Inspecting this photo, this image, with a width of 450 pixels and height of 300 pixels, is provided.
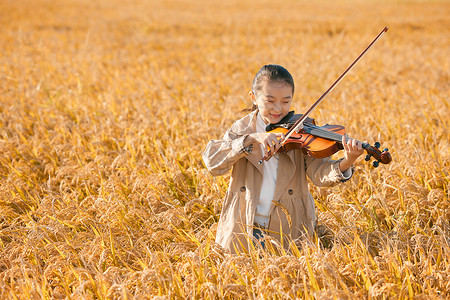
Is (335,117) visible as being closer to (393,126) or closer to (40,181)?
(393,126)

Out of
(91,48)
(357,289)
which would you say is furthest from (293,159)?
(91,48)

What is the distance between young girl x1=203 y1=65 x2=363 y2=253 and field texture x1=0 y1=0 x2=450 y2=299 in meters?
0.16

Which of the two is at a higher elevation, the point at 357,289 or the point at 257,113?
the point at 257,113

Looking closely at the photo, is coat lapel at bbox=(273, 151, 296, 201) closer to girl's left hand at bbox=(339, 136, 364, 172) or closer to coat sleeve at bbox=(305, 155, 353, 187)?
coat sleeve at bbox=(305, 155, 353, 187)

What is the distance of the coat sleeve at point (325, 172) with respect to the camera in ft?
7.47

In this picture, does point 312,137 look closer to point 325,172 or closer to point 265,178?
point 325,172

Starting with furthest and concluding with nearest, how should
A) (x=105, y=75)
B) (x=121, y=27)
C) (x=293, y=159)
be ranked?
(x=121, y=27)
(x=105, y=75)
(x=293, y=159)

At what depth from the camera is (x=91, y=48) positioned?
10.7 metres

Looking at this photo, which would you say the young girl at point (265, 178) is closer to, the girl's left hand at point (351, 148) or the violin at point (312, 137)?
the violin at point (312, 137)

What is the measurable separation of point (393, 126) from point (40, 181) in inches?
150

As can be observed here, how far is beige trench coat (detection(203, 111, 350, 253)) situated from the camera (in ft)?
8.01

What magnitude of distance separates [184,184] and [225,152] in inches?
50.0

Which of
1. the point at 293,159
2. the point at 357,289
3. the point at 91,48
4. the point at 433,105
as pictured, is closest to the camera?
the point at 357,289

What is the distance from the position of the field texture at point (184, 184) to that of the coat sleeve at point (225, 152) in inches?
20.6
